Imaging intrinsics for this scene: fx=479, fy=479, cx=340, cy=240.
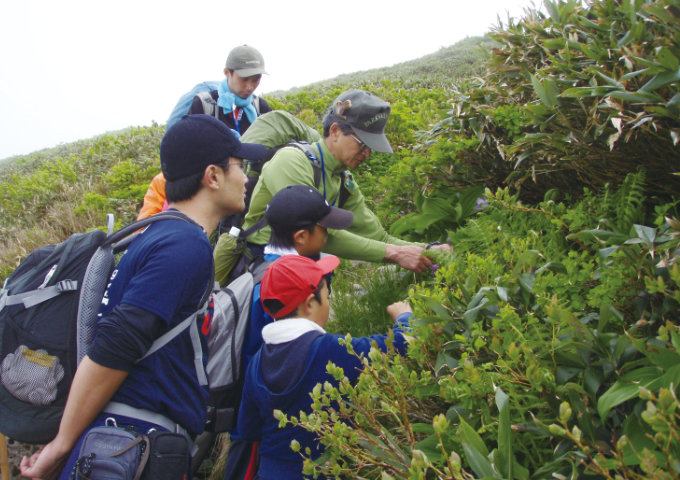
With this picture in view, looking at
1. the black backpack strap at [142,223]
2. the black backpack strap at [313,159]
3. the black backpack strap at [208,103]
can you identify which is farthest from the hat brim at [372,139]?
the black backpack strap at [208,103]

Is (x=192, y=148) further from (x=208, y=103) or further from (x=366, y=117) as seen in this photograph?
(x=208, y=103)

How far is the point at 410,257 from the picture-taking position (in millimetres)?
3312

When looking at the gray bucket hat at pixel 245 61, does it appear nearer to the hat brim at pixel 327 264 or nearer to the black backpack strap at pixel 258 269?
the black backpack strap at pixel 258 269

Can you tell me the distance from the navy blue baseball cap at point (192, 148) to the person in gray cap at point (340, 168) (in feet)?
3.35

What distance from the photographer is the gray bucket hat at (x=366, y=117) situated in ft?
11.5

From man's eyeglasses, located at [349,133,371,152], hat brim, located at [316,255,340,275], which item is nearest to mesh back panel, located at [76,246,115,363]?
hat brim, located at [316,255,340,275]

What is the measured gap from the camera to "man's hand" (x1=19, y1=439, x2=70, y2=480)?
2.03 metres

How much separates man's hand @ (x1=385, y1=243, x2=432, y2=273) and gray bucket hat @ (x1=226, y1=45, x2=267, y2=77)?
103 inches

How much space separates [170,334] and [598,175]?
217cm

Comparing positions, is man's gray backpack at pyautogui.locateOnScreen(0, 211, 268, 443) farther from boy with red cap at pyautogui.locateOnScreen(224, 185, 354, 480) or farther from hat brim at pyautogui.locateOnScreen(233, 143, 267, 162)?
boy with red cap at pyautogui.locateOnScreen(224, 185, 354, 480)

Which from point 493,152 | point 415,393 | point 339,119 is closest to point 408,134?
A: point 339,119

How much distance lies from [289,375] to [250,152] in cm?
132

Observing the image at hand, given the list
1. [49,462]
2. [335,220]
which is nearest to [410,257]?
[335,220]

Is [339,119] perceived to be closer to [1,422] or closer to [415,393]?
[415,393]
